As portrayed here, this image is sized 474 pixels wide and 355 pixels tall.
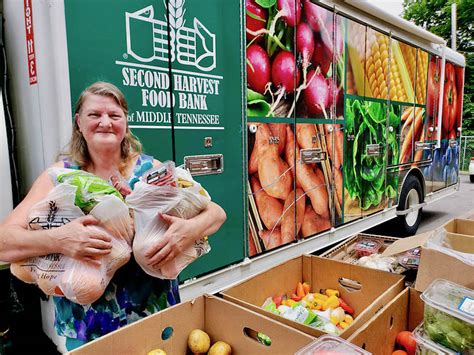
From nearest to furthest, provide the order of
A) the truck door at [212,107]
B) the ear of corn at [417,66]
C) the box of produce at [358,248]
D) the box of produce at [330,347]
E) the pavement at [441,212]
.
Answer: the box of produce at [330,347] → the truck door at [212,107] → the box of produce at [358,248] → the ear of corn at [417,66] → the pavement at [441,212]

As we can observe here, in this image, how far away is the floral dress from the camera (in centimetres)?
140

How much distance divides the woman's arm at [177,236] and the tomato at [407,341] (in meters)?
0.83

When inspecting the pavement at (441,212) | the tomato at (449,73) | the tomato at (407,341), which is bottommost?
the pavement at (441,212)

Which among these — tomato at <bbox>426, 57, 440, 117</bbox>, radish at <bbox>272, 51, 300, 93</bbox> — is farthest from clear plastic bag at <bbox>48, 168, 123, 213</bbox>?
tomato at <bbox>426, 57, 440, 117</bbox>

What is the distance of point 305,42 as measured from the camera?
3.11 m

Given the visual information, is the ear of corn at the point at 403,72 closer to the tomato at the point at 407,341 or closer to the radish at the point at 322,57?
the radish at the point at 322,57

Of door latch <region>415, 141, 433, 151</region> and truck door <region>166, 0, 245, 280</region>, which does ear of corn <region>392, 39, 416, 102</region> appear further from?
truck door <region>166, 0, 245, 280</region>

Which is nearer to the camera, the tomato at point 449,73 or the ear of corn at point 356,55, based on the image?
the ear of corn at point 356,55

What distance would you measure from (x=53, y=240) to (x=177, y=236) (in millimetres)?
382

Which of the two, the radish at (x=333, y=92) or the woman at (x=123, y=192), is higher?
the radish at (x=333, y=92)

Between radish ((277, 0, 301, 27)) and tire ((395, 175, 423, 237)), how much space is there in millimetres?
2919

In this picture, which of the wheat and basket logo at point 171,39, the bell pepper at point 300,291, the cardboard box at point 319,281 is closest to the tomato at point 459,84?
the wheat and basket logo at point 171,39

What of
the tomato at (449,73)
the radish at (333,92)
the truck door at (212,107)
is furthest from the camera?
the tomato at (449,73)

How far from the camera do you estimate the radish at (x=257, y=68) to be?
8.55 ft
